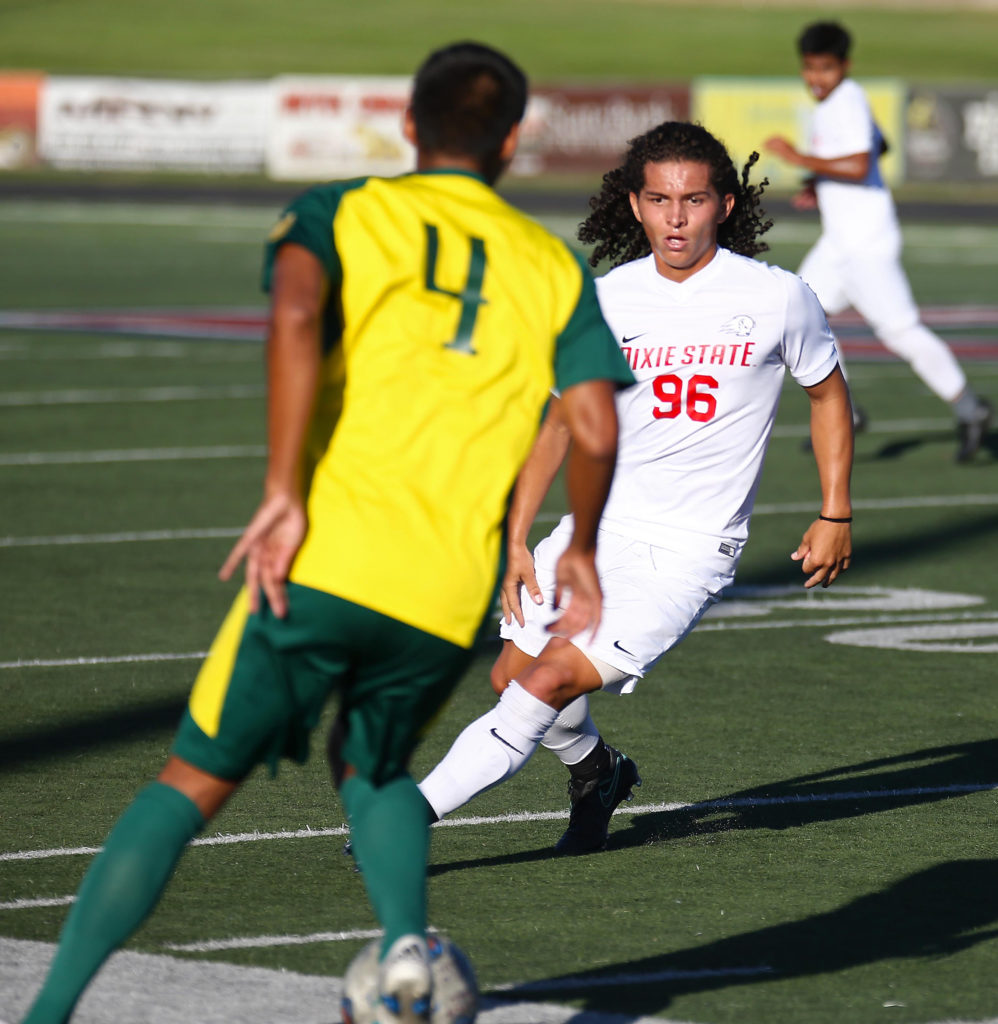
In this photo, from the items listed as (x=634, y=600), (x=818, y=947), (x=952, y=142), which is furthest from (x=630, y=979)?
(x=952, y=142)

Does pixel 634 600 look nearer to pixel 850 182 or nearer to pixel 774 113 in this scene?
pixel 850 182

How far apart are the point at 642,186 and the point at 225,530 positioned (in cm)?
556

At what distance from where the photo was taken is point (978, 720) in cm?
732

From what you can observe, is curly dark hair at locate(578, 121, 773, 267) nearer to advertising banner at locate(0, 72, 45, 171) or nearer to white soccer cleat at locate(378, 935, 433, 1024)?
white soccer cleat at locate(378, 935, 433, 1024)

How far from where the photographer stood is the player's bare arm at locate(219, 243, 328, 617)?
3.62m

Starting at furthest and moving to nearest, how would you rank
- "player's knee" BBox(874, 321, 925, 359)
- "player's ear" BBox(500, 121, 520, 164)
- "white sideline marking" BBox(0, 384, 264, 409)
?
"white sideline marking" BBox(0, 384, 264, 409) < "player's knee" BBox(874, 321, 925, 359) < "player's ear" BBox(500, 121, 520, 164)

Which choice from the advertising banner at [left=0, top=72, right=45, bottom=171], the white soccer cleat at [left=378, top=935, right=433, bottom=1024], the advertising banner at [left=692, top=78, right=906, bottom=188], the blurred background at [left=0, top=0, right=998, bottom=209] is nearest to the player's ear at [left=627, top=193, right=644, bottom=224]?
the white soccer cleat at [left=378, top=935, right=433, bottom=1024]

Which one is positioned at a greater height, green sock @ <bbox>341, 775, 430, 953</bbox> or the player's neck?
the player's neck

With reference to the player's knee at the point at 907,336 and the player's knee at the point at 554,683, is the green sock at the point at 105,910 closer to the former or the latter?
the player's knee at the point at 554,683

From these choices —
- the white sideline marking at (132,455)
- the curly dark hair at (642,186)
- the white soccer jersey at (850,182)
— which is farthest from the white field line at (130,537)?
the curly dark hair at (642,186)

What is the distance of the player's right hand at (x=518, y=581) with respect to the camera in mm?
5352

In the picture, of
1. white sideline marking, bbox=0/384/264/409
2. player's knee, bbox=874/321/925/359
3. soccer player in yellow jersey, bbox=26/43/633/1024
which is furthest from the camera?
white sideline marking, bbox=0/384/264/409

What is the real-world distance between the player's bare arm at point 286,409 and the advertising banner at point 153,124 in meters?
43.0

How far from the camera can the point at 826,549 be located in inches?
221
